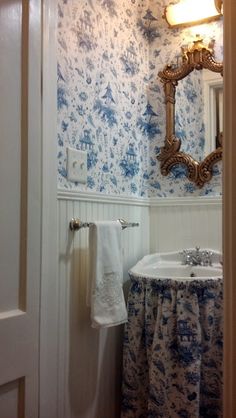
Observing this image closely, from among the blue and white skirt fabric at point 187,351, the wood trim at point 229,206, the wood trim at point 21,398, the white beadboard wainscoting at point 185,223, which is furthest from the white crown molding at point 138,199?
the wood trim at point 229,206

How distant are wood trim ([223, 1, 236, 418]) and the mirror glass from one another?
4.17ft

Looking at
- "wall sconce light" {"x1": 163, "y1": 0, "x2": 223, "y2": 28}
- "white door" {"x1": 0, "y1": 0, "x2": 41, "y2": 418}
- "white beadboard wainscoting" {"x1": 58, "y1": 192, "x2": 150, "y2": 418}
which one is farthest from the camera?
"wall sconce light" {"x1": 163, "y1": 0, "x2": 223, "y2": 28}

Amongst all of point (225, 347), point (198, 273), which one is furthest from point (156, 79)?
point (225, 347)

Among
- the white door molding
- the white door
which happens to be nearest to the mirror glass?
the white door molding

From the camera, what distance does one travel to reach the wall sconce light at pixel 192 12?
1941 mm

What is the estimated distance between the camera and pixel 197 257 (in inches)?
75.8

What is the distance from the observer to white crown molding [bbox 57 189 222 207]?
1493mm

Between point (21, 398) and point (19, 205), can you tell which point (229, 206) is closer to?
point (19, 205)

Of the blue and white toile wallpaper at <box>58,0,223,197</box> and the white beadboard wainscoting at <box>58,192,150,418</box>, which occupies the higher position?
the blue and white toile wallpaper at <box>58,0,223,197</box>

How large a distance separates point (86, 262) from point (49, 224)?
12.8 inches

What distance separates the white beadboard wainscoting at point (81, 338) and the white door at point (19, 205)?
0.70 feet

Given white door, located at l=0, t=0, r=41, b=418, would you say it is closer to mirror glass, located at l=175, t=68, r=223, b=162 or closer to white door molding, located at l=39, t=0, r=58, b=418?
white door molding, located at l=39, t=0, r=58, b=418

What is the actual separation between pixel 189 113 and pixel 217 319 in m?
1.09

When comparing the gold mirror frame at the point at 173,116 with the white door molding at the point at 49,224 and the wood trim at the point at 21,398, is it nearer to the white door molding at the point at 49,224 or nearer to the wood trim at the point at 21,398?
the white door molding at the point at 49,224
